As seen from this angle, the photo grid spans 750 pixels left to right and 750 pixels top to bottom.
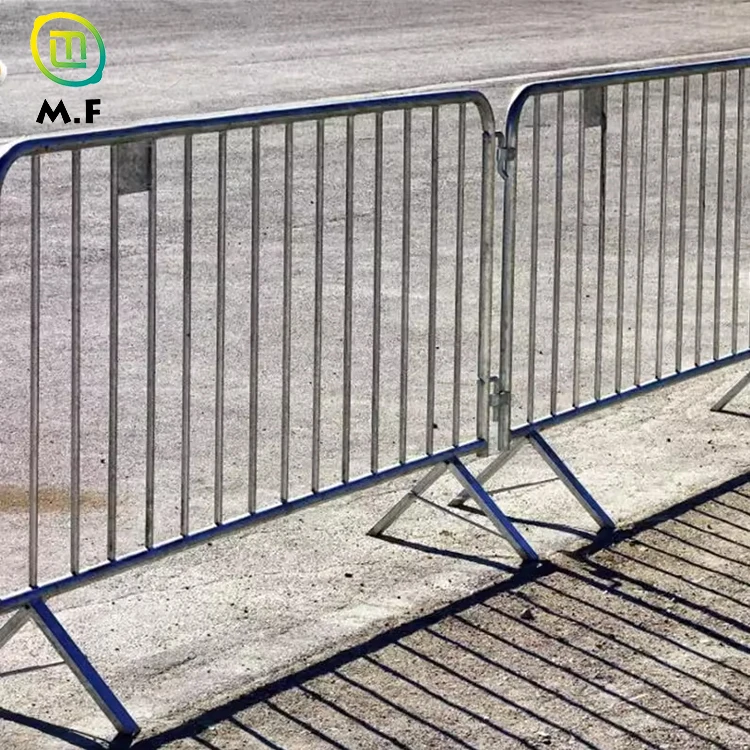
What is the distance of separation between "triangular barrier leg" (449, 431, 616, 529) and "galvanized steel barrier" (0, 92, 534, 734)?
8.3 inches

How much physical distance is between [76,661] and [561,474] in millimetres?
2277

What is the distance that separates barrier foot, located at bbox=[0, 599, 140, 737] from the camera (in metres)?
5.68

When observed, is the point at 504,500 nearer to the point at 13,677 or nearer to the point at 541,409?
the point at 541,409

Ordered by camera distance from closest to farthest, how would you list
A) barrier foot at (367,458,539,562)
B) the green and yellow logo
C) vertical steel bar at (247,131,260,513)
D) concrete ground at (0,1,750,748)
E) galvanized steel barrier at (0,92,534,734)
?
concrete ground at (0,1,750,748) < galvanized steel barrier at (0,92,534,734) < vertical steel bar at (247,131,260,513) < barrier foot at (367,458,539,562) < the green and yellow logo

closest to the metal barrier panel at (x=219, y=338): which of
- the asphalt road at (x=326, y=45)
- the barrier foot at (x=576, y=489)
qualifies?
the barrier foot at (x=576, y=489)

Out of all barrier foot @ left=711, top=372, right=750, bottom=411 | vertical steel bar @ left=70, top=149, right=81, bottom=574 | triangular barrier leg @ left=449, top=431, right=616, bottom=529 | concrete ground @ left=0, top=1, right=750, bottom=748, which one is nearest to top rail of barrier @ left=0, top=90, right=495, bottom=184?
vertical steel bar @ left=70, top=149, right=81, bottom=574

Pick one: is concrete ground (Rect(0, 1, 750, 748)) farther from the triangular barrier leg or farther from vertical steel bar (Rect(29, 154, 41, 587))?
vertical steel bar (Rect(29, 154, 41, 587))

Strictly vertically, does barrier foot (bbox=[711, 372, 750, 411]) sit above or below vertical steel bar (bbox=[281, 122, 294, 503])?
below

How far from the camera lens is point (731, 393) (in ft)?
29.3

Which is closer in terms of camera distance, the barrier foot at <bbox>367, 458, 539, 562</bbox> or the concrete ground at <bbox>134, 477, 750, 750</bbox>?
the concrete ground at <bbox>134, 477, 750, 750</bbox>

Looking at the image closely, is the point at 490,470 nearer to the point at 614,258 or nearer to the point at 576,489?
the point at 576,489

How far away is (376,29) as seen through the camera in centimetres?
2300

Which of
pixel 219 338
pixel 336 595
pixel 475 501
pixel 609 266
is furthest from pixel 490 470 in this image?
pixel 609 266

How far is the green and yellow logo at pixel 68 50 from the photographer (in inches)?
746
